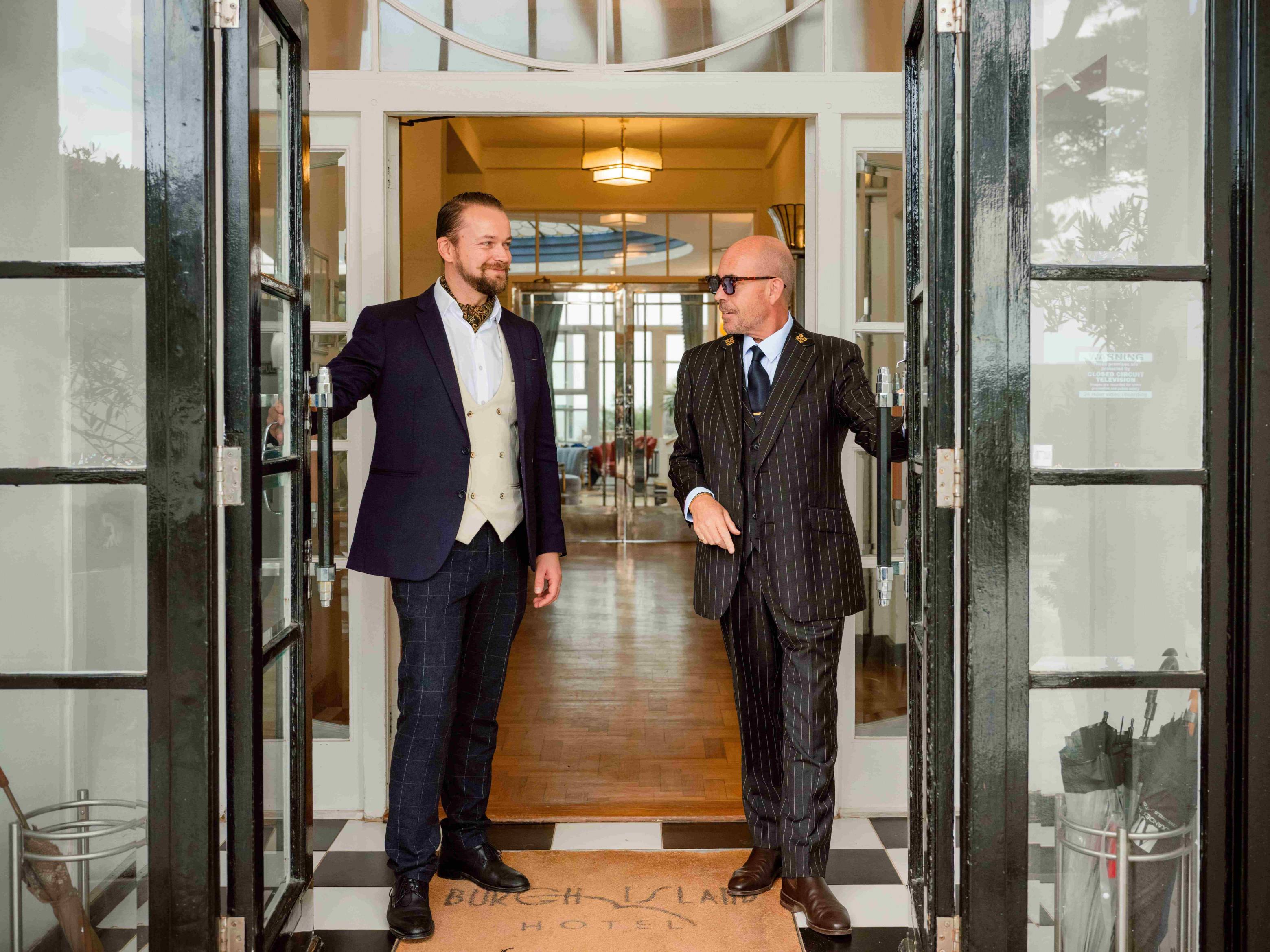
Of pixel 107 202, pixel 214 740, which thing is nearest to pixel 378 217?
pixel 107 202

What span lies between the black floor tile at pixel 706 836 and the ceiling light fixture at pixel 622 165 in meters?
5.79

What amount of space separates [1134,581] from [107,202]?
1928mm

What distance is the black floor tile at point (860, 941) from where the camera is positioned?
2320 mm

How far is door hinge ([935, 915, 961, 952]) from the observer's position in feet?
6.17

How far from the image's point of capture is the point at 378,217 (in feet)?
10.0

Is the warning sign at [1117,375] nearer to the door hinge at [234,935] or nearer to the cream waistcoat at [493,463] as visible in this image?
the cream waistcoat at [493,463]

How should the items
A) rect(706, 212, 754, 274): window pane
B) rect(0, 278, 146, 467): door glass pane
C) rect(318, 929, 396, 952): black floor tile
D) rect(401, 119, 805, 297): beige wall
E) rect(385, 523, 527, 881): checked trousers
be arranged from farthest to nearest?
rect(706, 212, 754, 274): window pane → rect(401, 119, 805, 297): beige wall → rect(385, 523, 527, 881): checked trousers → rect(318, 929, 396, 952): black floor tile → rect(0, 278, 146, 467): door glass pane

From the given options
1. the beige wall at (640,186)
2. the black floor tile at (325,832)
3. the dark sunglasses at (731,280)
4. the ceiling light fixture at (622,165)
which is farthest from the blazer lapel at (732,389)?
the beige wall at (640,186)

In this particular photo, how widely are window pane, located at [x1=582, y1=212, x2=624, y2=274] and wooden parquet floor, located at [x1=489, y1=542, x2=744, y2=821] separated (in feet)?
12.3

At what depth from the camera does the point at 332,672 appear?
3.12 m

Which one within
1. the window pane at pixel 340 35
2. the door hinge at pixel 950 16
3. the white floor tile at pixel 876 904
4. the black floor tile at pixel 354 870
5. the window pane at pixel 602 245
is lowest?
the white floor tile at pixel 876 904

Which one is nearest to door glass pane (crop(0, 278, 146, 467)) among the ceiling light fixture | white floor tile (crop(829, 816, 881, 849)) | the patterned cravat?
the patterned cravat

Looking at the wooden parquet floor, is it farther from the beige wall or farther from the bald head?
the beige wall

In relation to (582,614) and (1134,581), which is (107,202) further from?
(582,614)
